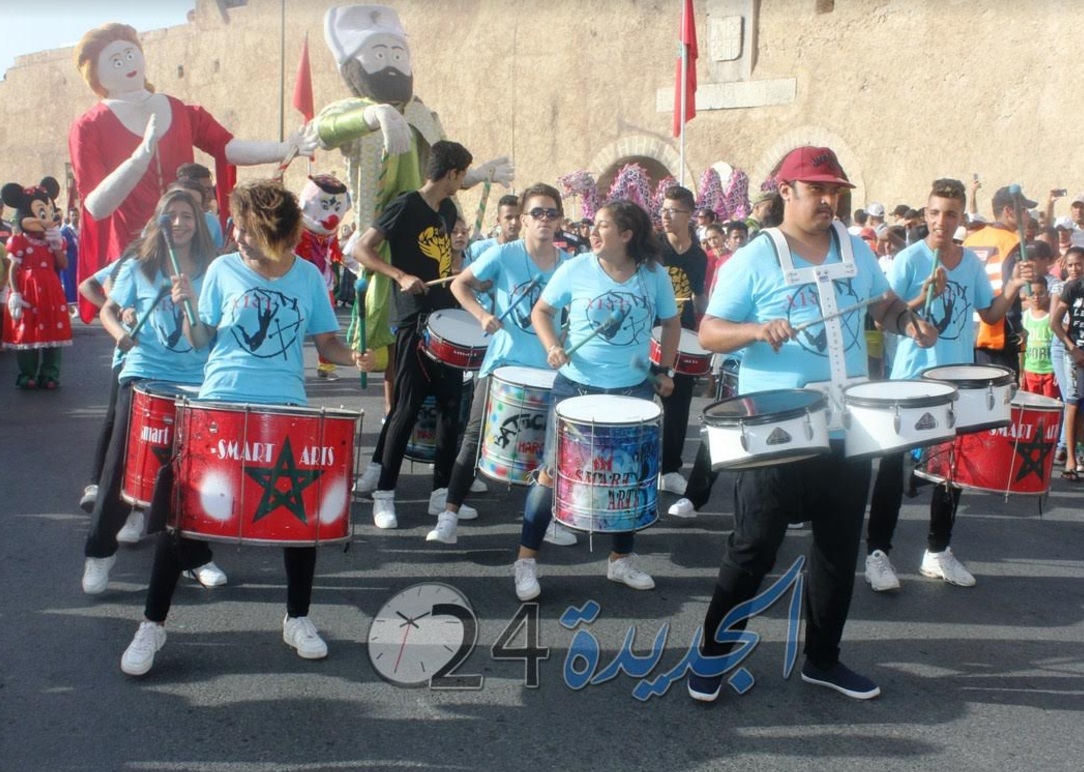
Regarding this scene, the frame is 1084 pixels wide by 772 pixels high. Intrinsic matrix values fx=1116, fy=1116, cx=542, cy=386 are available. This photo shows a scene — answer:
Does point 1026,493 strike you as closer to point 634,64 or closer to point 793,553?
point 793,553

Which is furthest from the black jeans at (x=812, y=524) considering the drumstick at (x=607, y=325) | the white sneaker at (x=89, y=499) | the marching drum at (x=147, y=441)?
the white sneaker at (x=89, y=499)

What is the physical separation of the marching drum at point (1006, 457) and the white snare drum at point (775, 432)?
5.71 feet

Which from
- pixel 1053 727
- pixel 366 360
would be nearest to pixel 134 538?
pixel 366 360

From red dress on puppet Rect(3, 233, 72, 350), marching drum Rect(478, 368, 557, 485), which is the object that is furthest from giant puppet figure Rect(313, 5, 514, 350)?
red dress on puppet Rect(3, 233, 72, 350)

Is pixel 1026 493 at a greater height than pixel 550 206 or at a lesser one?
lesser

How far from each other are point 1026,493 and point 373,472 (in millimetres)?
3489

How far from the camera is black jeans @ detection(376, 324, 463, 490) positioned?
577cm

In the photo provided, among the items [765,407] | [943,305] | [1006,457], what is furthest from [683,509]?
[765,407]

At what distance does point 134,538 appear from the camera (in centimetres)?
536

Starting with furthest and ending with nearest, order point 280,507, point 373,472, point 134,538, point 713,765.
Result: point 373,472 < point 134,538 < point 280,507 < point 713,765

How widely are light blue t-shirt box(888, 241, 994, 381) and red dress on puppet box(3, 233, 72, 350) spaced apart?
8.10 metres

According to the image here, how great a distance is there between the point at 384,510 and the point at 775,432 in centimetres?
292

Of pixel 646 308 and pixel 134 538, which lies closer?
pixel 646 308

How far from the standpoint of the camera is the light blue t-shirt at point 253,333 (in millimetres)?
3855
